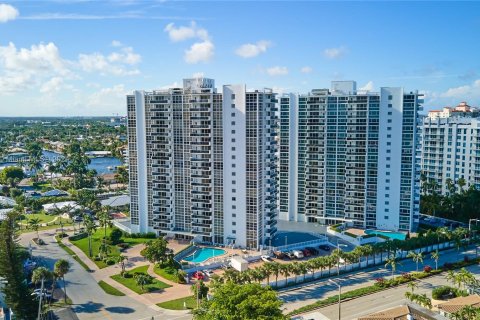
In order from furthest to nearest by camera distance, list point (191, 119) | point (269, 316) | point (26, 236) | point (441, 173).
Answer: point (441, 173) < point (26, 236) < point (191, 119) < point (269, 316)

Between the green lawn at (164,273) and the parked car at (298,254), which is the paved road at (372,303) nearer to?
the parked car at (298,254)

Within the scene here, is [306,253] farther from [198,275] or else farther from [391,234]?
[391,234]

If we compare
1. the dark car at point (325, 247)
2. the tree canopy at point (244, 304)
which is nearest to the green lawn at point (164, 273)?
the tree canopy at point (244, 304)

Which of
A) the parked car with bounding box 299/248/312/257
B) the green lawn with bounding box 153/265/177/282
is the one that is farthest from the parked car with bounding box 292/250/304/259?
the green lawn with bounding box 153/265/177/282

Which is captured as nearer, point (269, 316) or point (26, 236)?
point (269, 316)

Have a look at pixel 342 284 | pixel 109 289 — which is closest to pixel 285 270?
pixel 342 284

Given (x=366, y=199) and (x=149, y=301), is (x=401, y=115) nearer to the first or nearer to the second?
(x=366, y=199)

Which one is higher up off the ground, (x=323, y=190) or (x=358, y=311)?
(x=323, y=190)

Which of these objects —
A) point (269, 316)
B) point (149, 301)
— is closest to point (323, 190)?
point (149, 301)

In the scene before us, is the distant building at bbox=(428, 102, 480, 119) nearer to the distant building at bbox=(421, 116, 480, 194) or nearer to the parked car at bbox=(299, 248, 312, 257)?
the distant building at bbox=(421, 116, 480, 194)
